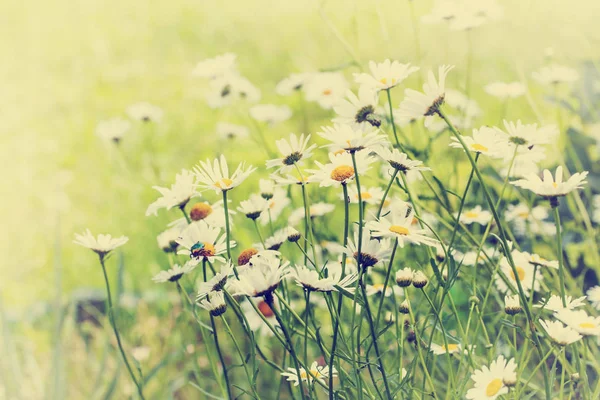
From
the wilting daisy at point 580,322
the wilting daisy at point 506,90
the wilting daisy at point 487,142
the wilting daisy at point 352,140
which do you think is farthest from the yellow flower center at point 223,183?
the wilting daisy at point 506,90

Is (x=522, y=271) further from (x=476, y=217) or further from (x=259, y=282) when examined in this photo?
(x=259, y=282)

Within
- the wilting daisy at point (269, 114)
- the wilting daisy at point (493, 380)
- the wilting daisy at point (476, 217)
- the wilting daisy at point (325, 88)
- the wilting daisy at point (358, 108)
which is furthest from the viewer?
the wilting daisy at point (269, 114)

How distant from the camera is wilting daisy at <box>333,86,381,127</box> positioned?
0.67m

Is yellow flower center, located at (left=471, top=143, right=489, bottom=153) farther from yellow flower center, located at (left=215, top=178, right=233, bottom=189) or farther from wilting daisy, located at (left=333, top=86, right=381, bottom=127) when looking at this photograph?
yellow flower center, located at (left=215, top=178, right=233, bottom=189)

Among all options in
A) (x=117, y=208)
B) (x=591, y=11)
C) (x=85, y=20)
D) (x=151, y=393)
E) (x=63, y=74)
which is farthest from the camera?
(x=85, y=20)

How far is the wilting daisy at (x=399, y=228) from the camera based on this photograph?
1.83ft

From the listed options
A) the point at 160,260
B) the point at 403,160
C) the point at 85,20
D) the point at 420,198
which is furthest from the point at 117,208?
the point at 85,20

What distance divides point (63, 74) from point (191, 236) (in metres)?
2.30

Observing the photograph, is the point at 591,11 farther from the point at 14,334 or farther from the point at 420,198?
the point at 14,334

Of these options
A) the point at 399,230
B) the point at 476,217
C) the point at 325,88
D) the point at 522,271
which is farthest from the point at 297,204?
the point at 399,230

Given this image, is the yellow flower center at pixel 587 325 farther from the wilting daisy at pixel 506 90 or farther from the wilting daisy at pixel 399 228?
the wilting daisy at pixel 506 90

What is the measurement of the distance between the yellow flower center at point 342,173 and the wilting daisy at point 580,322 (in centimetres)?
23

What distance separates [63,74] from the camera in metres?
2.67

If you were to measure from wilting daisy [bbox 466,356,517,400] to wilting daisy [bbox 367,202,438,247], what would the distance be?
0.13 m
